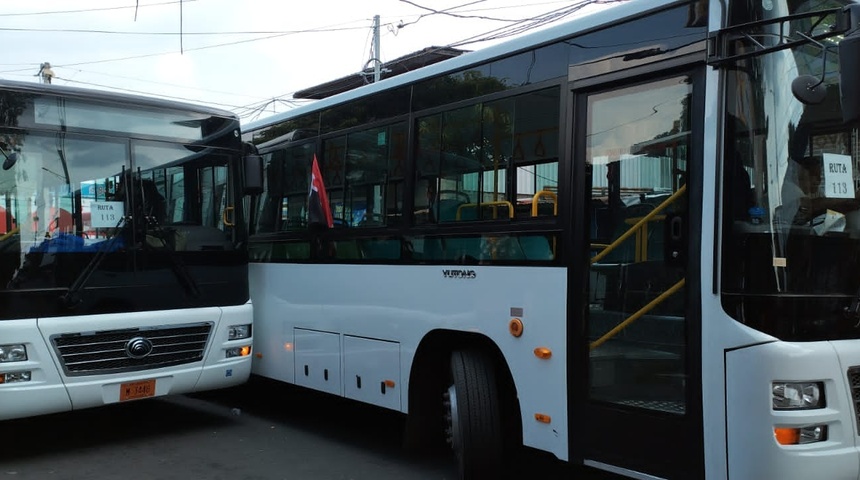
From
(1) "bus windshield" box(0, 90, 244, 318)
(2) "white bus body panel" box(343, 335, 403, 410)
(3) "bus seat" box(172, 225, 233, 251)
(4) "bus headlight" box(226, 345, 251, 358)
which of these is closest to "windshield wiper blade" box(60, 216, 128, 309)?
(1) "bus windshield" box(0, 90, 244, 318)

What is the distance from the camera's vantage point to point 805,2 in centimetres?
405

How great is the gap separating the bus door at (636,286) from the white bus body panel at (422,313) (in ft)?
0.60

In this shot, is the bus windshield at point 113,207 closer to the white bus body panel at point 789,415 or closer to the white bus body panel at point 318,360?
the white bus body panel at point 318,360

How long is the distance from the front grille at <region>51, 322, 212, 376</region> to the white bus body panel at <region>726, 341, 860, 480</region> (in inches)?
200

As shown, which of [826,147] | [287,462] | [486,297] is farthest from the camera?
[287,462]

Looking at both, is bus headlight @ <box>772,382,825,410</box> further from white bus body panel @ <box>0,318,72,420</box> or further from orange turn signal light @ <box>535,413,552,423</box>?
white bus body panel @ <box>0,318,72,420</box>

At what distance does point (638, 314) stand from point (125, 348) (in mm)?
4636

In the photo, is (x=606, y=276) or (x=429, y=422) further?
(x=429, y=422)

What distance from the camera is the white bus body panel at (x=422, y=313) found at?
473 centimetres

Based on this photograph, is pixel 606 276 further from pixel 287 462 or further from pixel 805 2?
pixel 287 462

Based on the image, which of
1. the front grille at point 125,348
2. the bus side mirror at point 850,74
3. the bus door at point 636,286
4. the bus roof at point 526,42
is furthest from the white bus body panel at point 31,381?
the bus side mirror at point 850,74

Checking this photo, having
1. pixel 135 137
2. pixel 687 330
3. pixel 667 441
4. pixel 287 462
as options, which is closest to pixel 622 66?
pixel 687 330

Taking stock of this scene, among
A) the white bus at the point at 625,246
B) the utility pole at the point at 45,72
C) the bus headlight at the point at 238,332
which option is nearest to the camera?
the white bus at the point at 625,246

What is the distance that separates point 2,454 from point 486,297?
4.71 meters
